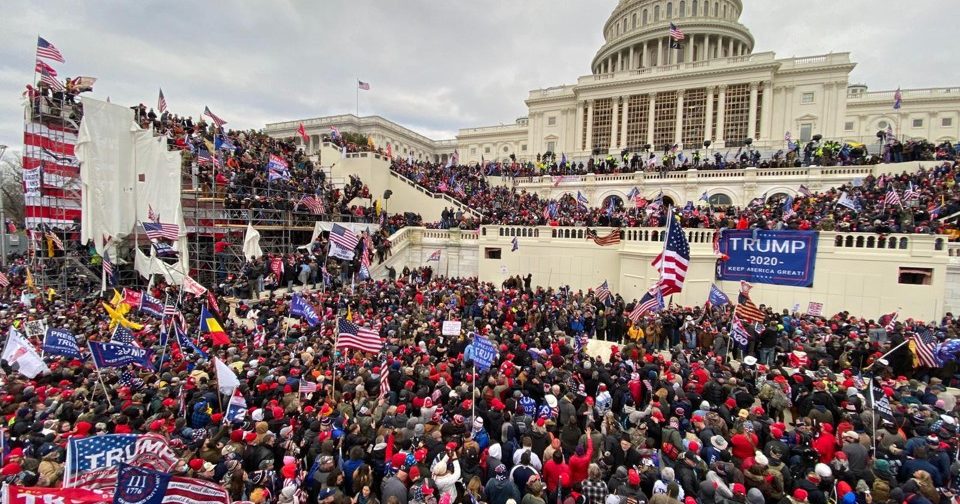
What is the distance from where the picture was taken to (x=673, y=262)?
11.8m

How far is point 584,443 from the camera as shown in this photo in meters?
6.45

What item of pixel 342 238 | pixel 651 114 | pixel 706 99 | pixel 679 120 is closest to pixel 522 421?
pixel 342 238

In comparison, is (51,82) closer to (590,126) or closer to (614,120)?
(590,126)

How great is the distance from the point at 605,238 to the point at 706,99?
3716 centimetres

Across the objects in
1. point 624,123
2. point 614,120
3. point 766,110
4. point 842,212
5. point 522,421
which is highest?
point 766,110

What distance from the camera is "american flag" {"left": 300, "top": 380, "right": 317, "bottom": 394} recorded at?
863 centimetres

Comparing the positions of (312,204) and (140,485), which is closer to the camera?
(140,485)

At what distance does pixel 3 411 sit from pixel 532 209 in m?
26.0

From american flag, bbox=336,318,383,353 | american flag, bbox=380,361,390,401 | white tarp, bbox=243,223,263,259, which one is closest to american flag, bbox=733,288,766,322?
american flag, bbox=380,361,390,401

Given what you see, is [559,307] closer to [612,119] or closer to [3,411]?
[3,411]

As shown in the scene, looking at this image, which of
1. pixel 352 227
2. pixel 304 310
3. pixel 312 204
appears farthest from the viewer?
pixel 352 227

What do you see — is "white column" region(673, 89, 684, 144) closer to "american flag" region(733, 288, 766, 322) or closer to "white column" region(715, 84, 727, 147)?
"white column" region(715, 84, 727, 147)

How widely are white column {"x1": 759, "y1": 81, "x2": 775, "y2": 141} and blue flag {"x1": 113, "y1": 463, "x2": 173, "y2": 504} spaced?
180 feet

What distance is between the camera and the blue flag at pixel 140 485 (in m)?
4.26
